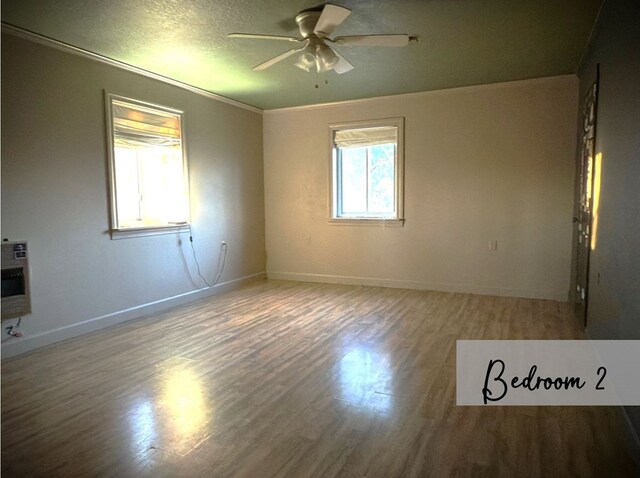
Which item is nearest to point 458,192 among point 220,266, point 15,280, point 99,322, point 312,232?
point 312,232

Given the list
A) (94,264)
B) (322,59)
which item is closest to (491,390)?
(322,59)

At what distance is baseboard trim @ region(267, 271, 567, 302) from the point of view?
501 cm

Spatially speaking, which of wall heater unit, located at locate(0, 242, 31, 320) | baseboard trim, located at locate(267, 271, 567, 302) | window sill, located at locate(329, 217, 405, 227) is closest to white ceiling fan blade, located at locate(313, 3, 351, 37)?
wall heater unit, located at locate(0, 242, 31, 320)

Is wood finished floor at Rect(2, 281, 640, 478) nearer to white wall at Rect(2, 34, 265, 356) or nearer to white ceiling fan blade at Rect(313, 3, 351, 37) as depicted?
white wall at Rect(2, 34, 265, 356)

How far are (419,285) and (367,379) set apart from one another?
300 cm

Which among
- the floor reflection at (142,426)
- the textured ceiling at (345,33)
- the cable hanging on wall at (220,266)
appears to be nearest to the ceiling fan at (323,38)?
the textured ceiling at (345,33)

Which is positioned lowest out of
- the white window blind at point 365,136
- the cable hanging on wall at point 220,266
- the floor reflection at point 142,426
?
the floor reflection at point 142,426

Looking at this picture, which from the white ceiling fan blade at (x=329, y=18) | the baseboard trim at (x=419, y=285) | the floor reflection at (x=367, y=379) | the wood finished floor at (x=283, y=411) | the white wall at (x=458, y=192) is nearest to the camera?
the wood finished floor at (x=283, y=411)

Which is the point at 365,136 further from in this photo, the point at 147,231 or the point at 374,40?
the point at 147,231

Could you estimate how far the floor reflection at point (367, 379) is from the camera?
2.49 metres

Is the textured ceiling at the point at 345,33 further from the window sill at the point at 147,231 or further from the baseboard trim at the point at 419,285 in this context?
the baseboard trim at the point at 419,285

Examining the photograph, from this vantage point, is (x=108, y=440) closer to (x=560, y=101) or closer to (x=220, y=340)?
(x=220, y=340)

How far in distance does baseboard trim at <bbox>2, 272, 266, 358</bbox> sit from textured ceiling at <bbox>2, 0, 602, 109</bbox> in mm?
2487

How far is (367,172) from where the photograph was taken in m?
5.96
